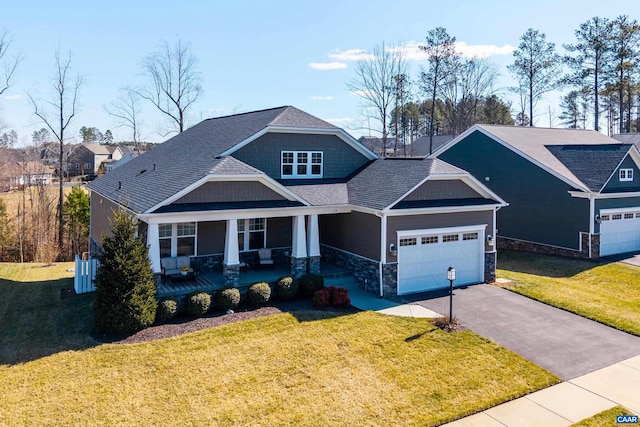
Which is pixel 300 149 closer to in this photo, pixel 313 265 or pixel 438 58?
pixel 313 265

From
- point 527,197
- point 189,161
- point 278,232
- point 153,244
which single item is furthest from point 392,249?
point 527,197

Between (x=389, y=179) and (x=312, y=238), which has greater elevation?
(x=389, y=179)

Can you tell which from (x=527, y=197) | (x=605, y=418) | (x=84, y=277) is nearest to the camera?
(x=605, y=418)

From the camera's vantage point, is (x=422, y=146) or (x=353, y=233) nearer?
(x=353, y=233)

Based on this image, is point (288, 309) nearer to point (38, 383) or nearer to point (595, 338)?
point (38, 383)

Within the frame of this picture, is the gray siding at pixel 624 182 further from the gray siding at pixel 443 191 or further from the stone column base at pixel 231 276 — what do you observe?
the stone column base at pixel 231 276

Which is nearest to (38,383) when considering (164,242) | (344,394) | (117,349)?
(117,349)

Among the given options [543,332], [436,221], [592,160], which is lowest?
[543,332]

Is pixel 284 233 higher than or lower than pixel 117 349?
higher
